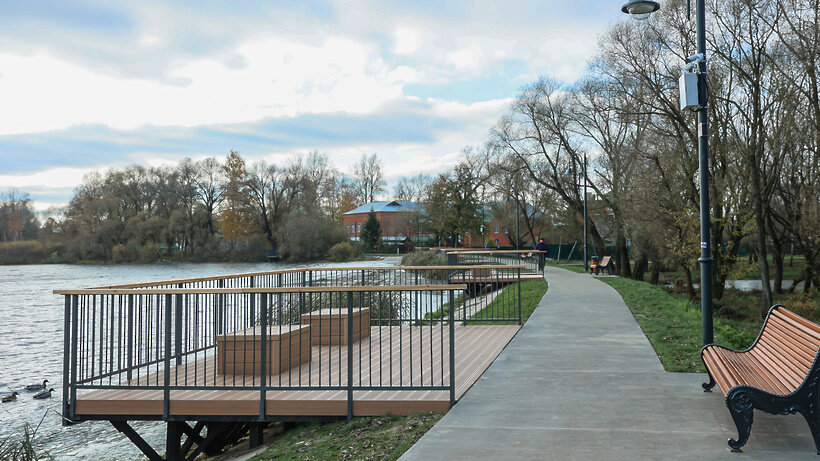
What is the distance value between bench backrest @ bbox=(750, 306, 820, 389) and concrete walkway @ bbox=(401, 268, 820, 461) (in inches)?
21.9

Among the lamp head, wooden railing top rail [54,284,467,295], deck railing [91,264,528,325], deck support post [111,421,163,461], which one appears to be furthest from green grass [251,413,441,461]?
the lamp head

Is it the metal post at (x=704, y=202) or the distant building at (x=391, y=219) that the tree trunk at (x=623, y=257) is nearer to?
the metal post at (x=704, y=202)

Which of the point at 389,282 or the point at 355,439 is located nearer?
the point at 355,439

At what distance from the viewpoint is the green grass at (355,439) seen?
5426mm

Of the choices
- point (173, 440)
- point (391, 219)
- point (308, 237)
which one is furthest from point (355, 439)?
point (391, 219)

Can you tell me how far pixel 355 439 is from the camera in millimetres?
5828

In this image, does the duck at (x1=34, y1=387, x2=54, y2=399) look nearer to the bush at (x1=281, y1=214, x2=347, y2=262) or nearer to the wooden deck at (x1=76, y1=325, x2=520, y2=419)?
the wooden deck at (x1=76, y1=325, x2=520, y2=419)

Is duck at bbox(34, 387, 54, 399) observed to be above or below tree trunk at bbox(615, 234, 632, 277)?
below

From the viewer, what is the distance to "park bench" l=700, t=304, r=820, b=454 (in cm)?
493

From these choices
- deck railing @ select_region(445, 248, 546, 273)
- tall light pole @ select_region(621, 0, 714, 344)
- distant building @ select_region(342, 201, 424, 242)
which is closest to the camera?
tall light pole @ select_region(621, 0, 714, 344)

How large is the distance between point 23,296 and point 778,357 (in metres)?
44.4

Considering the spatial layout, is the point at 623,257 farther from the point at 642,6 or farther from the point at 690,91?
the point at 690,91

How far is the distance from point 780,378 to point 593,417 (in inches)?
67.1

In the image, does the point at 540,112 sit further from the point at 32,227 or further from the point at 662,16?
the point at 32,227
